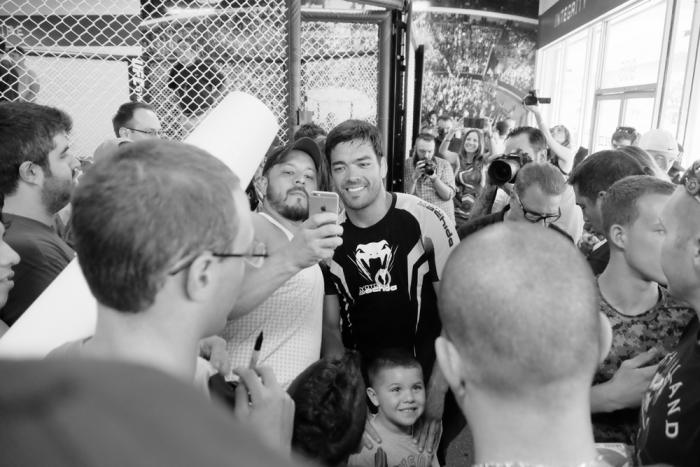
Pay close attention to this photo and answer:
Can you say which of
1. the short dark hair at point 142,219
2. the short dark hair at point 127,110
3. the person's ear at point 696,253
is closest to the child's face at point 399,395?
the person's ear at point 696,253

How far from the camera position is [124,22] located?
10.5 feet

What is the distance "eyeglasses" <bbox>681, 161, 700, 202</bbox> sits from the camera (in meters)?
1.25

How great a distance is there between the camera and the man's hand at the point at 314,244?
1.64m

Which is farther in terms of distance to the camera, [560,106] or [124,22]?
[560,106]

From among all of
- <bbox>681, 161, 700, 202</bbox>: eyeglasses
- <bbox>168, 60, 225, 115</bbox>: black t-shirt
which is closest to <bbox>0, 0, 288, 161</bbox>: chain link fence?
<bbox>168, 60, 225, 115</bbox>: black t-shirt

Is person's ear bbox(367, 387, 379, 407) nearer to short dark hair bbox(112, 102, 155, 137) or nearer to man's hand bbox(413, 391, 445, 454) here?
man's hand bbox(413, 391, 445, 454)

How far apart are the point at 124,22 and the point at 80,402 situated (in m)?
3.49

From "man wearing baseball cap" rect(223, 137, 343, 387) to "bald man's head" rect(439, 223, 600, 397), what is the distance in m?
0.79

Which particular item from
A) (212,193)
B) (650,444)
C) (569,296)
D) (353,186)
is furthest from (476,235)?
(353,186)

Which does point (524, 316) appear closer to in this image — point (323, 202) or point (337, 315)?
point (323, 202)

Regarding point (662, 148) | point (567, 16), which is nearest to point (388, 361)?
point (662, 148)

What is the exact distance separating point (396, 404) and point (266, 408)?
47.1 inches

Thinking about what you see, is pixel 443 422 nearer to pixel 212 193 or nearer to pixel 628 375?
pixel 628 375

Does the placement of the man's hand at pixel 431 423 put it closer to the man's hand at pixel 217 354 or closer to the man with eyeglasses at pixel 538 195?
the man with eyeglasses at pixel 538 195
